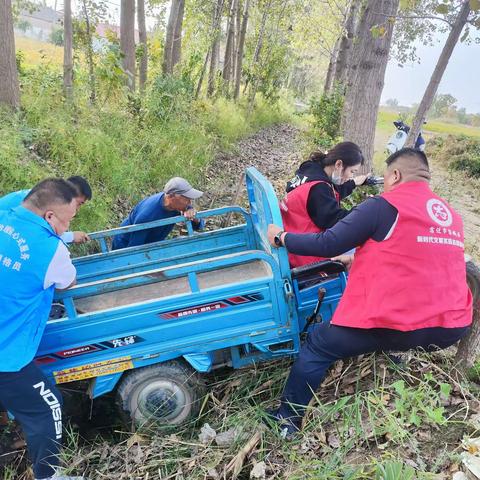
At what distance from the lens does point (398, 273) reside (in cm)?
253

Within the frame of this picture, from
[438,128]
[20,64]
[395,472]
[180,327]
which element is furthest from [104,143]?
[438,128]

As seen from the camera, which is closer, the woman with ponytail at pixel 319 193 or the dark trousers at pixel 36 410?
the dark trousers at pixel 36 410

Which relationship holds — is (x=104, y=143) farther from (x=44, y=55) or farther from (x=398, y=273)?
(x=398, y=273)

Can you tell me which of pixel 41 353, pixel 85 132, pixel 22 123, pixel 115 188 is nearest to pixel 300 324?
pixel 41 353

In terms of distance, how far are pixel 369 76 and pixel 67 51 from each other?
16.2ft

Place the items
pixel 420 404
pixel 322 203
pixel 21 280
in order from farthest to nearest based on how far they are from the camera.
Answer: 1. pixel 322 203
2. pixel 21 280
3. pixel 420 404

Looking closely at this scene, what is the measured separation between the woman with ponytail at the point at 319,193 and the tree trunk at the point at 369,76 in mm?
2468

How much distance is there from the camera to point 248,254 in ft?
10.2

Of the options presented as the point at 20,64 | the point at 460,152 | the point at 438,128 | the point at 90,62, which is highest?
the point at 90,62

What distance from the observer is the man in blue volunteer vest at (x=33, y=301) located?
2637 mm

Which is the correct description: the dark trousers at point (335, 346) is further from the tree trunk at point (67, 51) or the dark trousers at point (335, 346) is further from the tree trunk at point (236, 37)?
the tree trunk at point (236, 37)

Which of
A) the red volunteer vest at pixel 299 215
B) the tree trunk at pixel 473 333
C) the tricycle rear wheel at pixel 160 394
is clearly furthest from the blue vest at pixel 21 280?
the tree trunk at pixel 473 333

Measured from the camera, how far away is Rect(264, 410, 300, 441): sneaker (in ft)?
9.14

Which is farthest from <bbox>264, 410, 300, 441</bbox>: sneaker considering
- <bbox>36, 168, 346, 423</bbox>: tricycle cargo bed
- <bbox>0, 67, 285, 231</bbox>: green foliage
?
<bbox>0, 67, 285, 231</bbox>: green foliage
